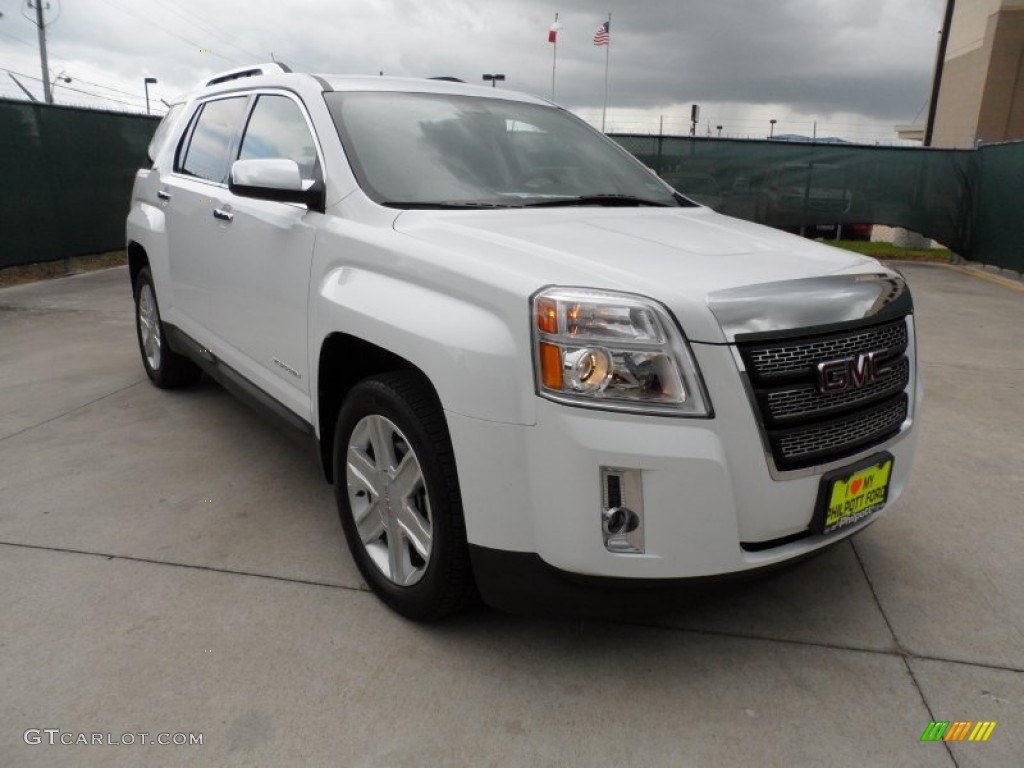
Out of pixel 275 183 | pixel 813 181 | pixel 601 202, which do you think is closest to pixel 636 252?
pixel 601 202

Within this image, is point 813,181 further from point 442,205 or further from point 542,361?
point 542,361

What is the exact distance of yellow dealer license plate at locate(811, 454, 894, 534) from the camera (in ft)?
7.36

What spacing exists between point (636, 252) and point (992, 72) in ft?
93.4

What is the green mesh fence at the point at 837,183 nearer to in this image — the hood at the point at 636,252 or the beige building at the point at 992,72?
the hood at the point at 636,252

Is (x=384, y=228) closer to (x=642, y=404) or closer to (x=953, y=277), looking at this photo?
(x=642, y=404)

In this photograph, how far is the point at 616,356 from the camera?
2.01m

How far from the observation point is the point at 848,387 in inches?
89.6

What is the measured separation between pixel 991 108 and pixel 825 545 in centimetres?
2848

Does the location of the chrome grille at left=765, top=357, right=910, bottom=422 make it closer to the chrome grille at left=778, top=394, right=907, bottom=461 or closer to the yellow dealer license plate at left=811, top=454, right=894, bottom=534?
the chrome grille at left=778, top=394, right=907, bottom=461

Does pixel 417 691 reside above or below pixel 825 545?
below

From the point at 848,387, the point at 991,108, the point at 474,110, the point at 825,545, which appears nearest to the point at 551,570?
the point at 825,545

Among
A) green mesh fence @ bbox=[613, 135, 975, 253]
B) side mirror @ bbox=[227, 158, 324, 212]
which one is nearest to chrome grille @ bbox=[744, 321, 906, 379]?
side mirror @ bbox=[227, 158, 324, 212]

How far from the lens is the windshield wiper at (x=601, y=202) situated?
296 centimetres

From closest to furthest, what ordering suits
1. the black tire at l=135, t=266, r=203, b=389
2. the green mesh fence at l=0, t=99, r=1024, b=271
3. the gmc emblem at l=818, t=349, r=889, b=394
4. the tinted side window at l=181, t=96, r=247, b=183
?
the gmc emblem at l=818, t=349, r=889, b=394 < the tinted side window at l=181, t=96, r=247, b=183 < the black tire at l=135, t=266, r=203, b=389 < the green mesh fence at l=0, t=99, r=1024, b=271
